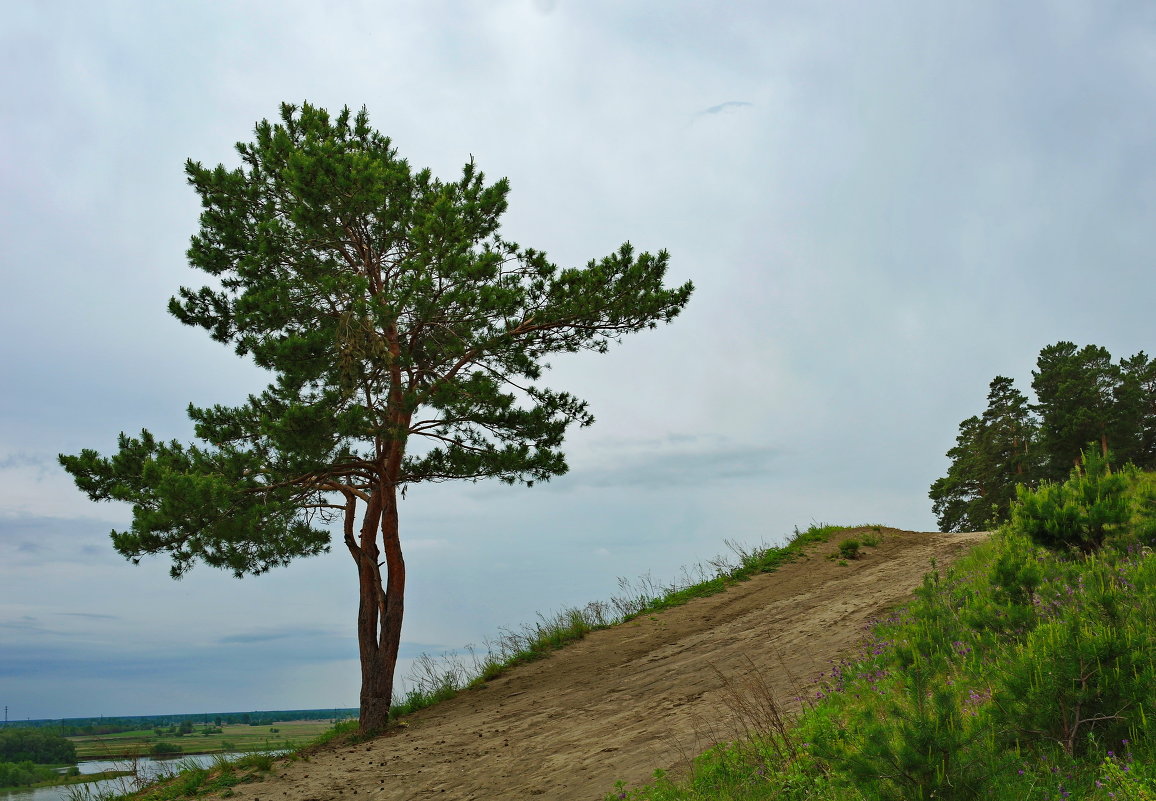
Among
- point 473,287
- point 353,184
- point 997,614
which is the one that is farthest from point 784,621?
point 353,184

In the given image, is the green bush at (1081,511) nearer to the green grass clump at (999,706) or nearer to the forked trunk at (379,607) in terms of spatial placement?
the green grass clump at (999,706)

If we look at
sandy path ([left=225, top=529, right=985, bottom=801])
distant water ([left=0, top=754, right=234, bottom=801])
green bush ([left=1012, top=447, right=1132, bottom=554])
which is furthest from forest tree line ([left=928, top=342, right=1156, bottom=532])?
distant water ([left=0, top=754, right=234, bottom=801])

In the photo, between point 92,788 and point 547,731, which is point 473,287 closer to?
point 547,731

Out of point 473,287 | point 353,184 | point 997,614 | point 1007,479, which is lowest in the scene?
point 997,614

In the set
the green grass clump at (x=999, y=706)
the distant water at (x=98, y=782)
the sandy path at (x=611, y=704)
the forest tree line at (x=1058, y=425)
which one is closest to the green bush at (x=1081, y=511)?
the green grass clump at (x=999, y=706)

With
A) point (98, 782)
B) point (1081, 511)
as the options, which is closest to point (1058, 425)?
point (1081, 511)

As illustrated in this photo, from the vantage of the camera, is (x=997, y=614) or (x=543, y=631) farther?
(x=543, y=631)

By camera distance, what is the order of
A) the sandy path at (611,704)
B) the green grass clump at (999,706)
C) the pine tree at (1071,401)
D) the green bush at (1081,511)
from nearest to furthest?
the green grass clump at (999,706) → the sandy path at (611,704) → the green bush at (1081,511) → the pine tree at (1071,401)

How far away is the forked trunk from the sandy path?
98cm

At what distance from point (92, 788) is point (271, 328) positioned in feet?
28.9

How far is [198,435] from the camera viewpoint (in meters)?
14.8

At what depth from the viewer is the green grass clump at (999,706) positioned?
4133 millimetres

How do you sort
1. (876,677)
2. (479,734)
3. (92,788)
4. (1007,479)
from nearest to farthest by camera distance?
(876,677)
(479,734)
(92,788)
(1007,479)

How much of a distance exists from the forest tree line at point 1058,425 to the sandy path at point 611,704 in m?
24.7
